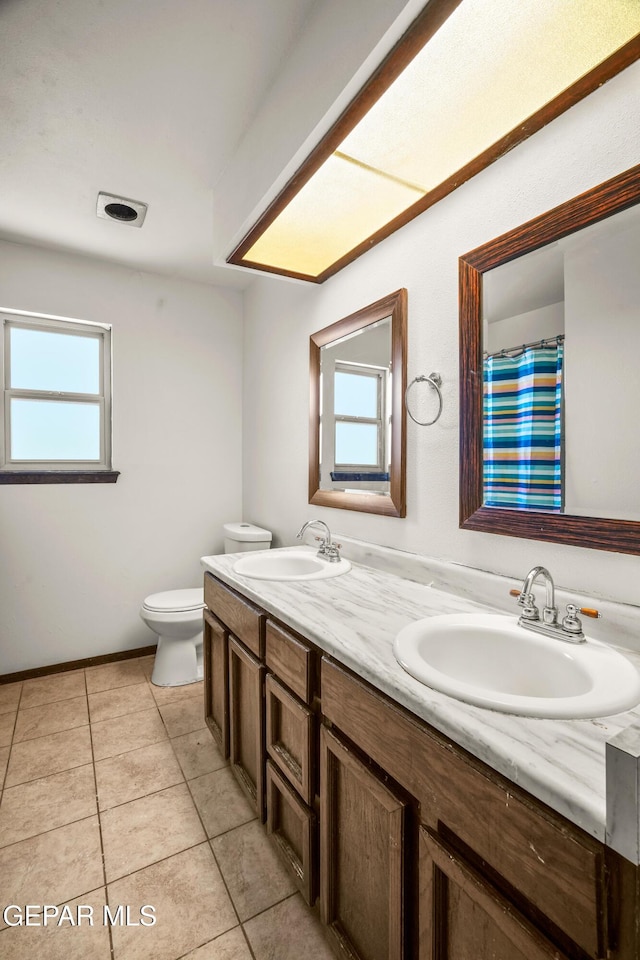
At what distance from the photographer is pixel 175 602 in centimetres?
245

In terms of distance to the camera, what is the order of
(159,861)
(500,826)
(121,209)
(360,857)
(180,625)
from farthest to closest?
(180,625) → (121,209) → (159,861) → (360,857) → (500,826)

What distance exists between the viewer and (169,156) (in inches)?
69.6

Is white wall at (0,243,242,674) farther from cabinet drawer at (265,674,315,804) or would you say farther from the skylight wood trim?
cabinet drawer at (265,674,315,804)

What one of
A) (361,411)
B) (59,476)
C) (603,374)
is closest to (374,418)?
(361,411)

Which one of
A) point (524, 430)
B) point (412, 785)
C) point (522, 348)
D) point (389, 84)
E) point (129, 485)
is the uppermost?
point (389, 84)

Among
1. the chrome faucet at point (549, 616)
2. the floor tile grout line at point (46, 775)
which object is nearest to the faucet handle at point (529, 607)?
the chrome faucet at point (549, 616)

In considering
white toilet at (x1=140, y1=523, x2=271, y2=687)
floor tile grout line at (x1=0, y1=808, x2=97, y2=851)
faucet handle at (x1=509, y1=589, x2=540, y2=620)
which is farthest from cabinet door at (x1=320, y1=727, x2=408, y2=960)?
white toilet at (x1=140, y1=523, x2=271, y2=687)

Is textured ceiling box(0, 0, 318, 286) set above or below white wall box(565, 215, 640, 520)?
above

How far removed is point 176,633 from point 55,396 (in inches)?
62.6

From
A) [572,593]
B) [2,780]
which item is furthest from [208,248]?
[2,780]

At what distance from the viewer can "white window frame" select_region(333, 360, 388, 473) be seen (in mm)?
1721

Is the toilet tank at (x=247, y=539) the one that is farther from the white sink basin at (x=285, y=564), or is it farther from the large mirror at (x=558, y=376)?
the large mirror at (x=558, y=376)

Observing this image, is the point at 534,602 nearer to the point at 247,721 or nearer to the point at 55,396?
the point at 247,721

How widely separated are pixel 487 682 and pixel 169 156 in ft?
7.07
